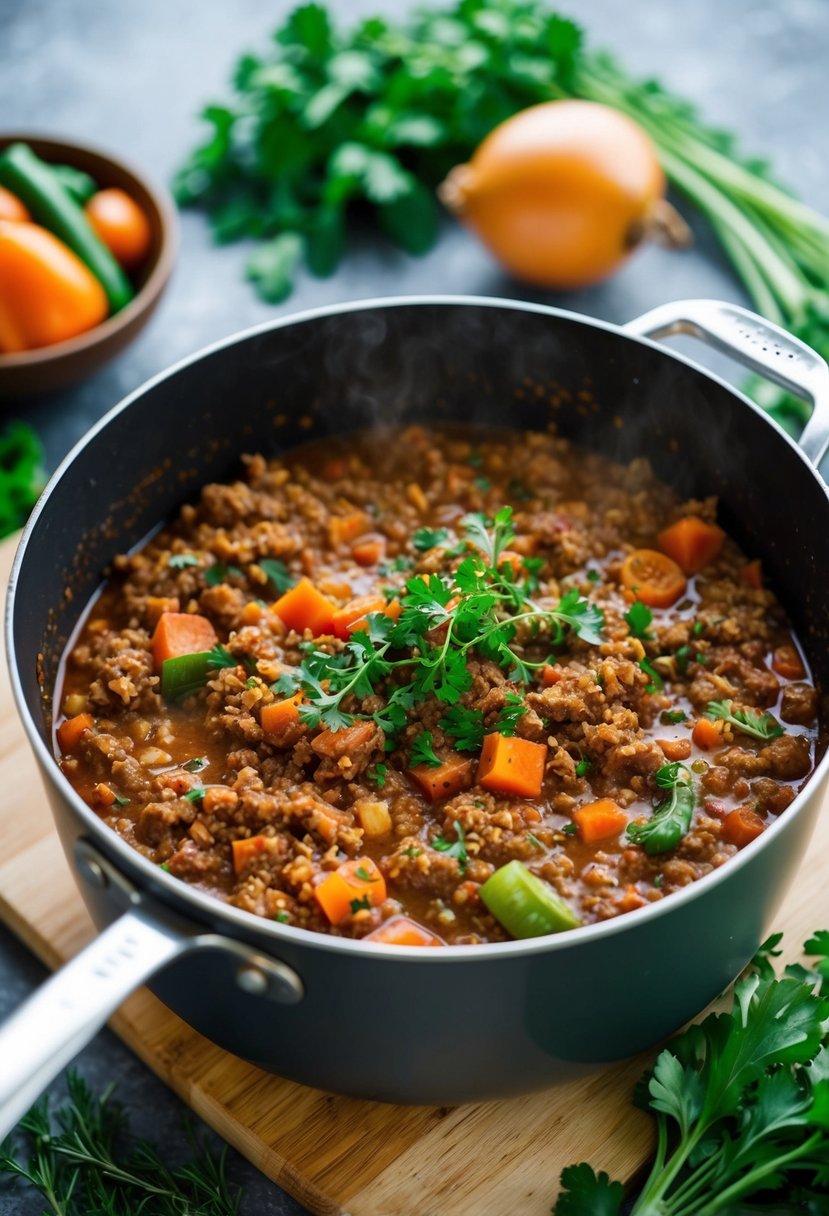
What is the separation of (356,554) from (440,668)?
743 mm

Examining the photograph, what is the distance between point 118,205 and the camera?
483cm

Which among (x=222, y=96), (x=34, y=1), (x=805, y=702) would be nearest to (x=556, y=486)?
(x=805, y=702)

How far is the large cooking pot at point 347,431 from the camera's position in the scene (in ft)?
7.66

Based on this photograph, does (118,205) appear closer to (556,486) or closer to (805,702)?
(556,486)

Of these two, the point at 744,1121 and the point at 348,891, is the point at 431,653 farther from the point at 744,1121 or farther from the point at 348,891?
the point at 744,1121

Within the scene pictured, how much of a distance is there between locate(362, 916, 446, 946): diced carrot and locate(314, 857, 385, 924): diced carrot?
0.06 metres

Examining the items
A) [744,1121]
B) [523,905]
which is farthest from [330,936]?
[744,1121]

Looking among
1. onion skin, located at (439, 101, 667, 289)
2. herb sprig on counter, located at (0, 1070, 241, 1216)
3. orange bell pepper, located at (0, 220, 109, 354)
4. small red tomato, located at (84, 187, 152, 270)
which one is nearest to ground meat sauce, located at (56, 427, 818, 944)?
herb sprig on counter, located at (0, 1070, 241, 1216)

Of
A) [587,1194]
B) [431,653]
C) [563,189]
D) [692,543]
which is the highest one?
[563,189]

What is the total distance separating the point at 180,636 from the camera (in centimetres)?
351

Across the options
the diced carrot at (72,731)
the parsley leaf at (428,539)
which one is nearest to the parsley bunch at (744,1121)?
the parsley leaf at (428,539)

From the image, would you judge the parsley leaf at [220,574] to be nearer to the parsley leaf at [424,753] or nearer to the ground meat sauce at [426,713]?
the ground meat sauce at [426,713]

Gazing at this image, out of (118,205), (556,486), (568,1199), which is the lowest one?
(568,1199)

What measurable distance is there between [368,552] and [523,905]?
4.14 ft
